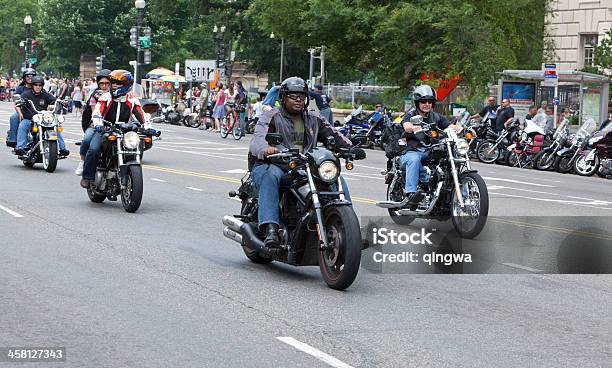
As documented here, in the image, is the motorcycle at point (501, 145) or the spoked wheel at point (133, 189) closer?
the spoked wheel at point (133, 189)

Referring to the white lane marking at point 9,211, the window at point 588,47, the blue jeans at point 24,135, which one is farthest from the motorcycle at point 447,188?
the window at point 588,47

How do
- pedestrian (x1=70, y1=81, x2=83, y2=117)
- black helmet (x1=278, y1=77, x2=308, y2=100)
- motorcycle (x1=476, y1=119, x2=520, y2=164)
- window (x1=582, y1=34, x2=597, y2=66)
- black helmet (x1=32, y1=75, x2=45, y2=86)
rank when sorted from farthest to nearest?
pedestrian (x1=70, y1=81, x2=83, y2=117), window (x1=582, y1=34, x2=597, y2=66), motorcycle (x1=476, y1=119, x2=520, y2=164), black helmet (x1=32, y1=75, x2=45, y2=86), black helmet (x1=278, y1=77, x2=308, y2=100)

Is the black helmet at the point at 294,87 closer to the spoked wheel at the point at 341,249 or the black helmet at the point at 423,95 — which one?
the spoked wheel at the point at 341,249

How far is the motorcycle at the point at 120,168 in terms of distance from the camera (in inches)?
591

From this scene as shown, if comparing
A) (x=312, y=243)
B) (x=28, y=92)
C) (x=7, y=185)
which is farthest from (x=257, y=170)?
(x=28, y=92)

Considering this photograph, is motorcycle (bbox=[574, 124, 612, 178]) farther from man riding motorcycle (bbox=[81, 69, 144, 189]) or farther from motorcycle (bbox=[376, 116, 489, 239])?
man riding motorcycle (bbox=[81, 69, 144, 189])

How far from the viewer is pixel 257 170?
1035cm

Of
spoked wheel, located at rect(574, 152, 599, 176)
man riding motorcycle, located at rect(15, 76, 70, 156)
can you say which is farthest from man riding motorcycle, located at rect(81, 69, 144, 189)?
spoked wheel, located at rect(574, 152, 599, 176)

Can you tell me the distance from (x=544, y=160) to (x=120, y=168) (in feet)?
56.1

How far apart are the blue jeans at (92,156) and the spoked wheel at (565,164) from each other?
641 inches

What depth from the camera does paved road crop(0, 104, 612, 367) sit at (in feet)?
24.6

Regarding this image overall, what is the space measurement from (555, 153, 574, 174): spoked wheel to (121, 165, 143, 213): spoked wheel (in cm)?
1654

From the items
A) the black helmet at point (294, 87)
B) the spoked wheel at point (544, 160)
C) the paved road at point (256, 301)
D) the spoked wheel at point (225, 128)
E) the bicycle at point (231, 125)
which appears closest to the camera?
the paved road at point (256, 301)

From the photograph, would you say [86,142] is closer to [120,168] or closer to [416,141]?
[120,168]
